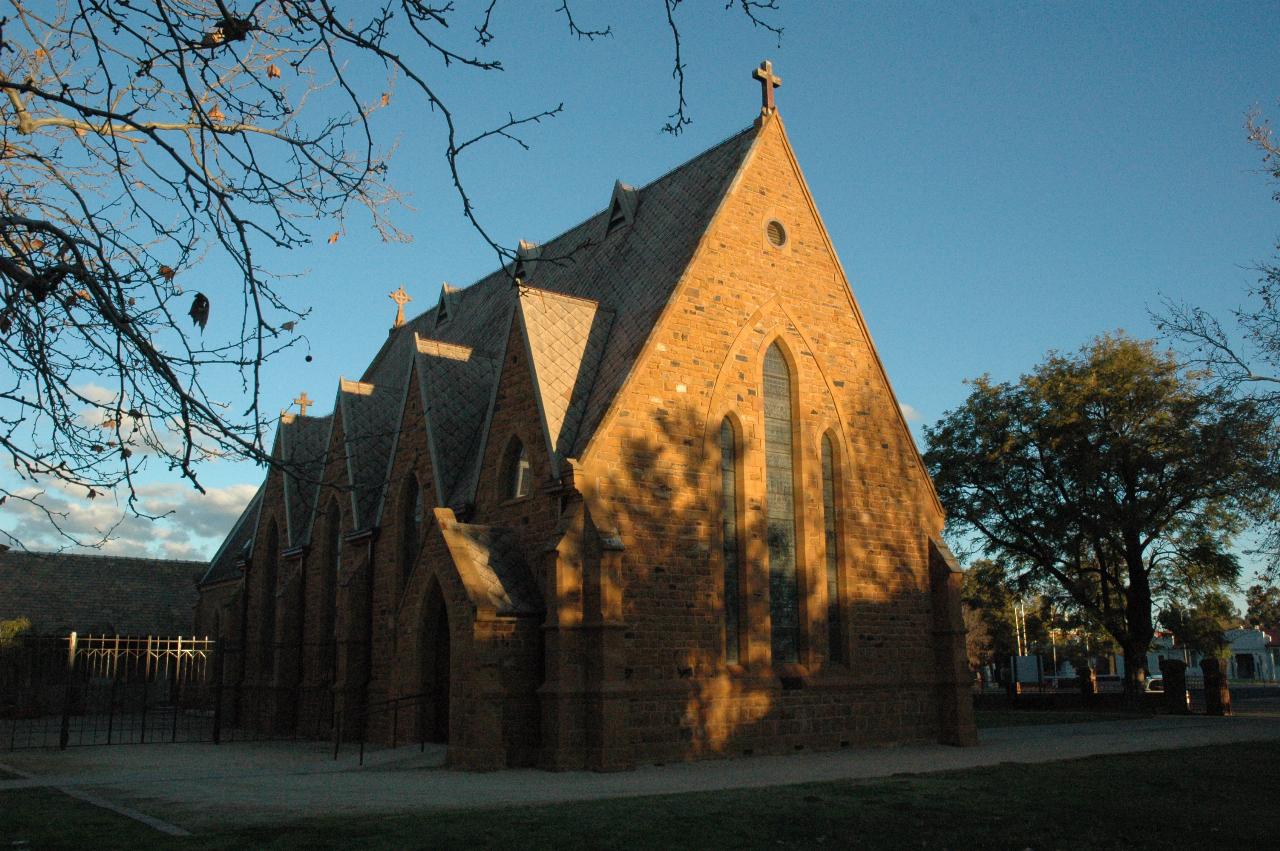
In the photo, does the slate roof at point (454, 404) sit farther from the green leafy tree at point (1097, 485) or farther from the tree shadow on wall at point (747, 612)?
the green leafy tree at point (1097, 485)

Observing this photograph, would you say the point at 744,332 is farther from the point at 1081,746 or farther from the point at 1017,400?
the point at 1017,400

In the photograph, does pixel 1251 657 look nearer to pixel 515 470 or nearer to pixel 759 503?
pixel 759 503

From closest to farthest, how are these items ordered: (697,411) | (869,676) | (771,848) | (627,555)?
(771,848) → (627,555) → (697,411) → (869,676)

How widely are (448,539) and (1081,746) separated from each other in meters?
12.6

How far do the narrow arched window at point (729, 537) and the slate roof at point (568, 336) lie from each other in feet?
8.64

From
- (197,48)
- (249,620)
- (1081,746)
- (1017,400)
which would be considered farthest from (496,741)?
(1017,400)

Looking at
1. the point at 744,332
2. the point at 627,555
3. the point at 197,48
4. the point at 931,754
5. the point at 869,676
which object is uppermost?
the point at 744,332

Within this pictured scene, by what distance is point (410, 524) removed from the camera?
25.1m

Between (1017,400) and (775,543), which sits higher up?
(1017,400)

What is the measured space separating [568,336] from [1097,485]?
23.0 metres

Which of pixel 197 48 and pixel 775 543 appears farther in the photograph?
pixel 775 543

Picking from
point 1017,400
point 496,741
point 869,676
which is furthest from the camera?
point 1017,400

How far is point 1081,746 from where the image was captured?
818 inches

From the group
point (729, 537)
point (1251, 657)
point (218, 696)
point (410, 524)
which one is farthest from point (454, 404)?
point (1251, 657)
